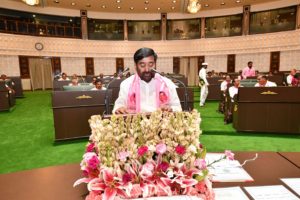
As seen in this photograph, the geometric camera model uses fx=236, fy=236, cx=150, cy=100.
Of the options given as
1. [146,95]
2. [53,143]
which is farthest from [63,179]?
[53,143]

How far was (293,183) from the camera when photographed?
4.29 feet

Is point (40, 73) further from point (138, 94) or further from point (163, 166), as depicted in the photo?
point (163, 166)

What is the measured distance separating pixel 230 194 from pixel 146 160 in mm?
529

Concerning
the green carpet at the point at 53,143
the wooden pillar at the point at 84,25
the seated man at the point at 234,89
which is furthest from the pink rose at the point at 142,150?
the wooden pillar at the point at 84,25

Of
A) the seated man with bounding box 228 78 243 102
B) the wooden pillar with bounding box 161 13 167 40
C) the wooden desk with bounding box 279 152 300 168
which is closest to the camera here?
the wooden desk with bounding box 279 152 300 168

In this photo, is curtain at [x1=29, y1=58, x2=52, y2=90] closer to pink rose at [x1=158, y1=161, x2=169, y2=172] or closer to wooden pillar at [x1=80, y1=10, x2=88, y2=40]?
wooden pillar at [x1=80, y1=10, x2=88, y2=40]

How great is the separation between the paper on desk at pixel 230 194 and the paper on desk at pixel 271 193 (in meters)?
0.05

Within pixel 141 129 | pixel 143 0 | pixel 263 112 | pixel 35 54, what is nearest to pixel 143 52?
pixel 141 129

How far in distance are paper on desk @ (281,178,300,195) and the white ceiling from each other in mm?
15478

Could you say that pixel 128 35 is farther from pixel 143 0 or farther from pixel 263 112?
pixel 263 112

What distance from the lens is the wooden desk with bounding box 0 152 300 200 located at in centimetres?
125

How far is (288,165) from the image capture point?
156 centimetres

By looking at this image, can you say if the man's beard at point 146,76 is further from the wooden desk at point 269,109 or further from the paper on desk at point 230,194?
the wooden desk at point 269,109

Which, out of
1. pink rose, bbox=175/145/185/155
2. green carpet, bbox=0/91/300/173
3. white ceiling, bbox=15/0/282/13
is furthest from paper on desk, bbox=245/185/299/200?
white ceiling, bbox=15/0/282/13
